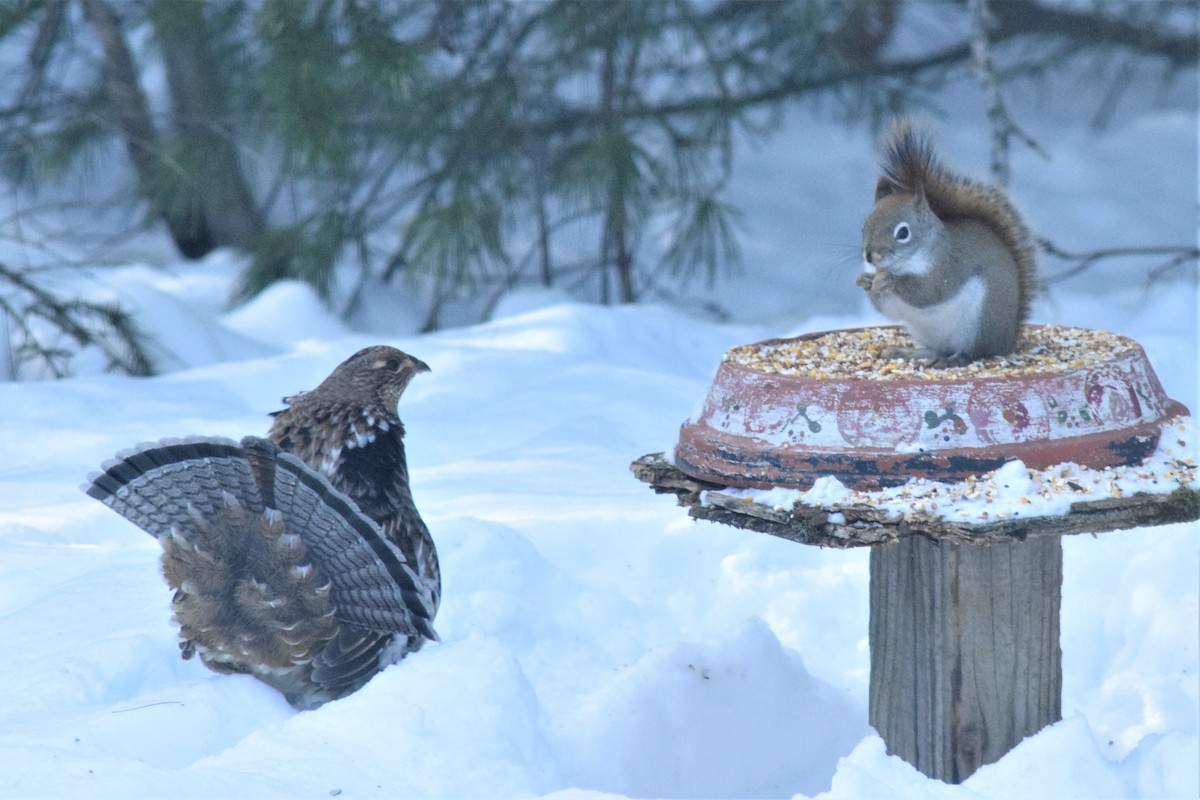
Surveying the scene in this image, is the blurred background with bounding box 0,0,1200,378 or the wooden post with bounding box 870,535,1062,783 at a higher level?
the blurred background with bounding box 0,0,1200,378

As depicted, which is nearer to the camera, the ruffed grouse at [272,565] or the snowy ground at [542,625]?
the snowy ground at [542,625]

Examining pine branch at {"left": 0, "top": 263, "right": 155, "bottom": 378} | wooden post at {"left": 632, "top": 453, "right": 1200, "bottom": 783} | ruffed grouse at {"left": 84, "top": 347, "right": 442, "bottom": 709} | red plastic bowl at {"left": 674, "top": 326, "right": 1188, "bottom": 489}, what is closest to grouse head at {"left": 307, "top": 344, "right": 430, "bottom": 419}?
ruffed grouse at {"left": 84, "top": 347, "right": 442, "bottom": 709}

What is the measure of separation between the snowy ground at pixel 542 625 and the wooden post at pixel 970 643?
0.38 feet

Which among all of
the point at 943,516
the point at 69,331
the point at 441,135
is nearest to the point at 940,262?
the point at 943,516

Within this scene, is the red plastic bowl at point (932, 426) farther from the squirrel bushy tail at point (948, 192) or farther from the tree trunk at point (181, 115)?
the tree trunk at point (181, 115)

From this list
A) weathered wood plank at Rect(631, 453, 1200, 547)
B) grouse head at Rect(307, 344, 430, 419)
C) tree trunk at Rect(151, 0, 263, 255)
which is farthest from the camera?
tree trunk at Rect(151, 0, 263, 255)

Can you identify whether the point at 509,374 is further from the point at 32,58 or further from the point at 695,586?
the point at 32,58

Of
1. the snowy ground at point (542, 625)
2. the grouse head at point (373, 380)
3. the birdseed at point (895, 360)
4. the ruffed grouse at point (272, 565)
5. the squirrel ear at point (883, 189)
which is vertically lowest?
the snowy ground at point (542, 625)

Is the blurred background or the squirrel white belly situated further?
the blurred background

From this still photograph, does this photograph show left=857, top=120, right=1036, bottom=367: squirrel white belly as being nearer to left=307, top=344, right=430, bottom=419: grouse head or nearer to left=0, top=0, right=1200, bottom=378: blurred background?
left=307, top=344, right=430, bottom=419: grouse head

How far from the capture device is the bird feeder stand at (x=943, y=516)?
2.11m

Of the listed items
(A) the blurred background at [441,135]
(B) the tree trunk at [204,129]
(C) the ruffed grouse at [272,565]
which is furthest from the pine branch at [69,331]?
(C) the ruffed grouse at [272,565]

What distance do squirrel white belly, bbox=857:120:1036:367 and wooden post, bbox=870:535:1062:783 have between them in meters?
0.34

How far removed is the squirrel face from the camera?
90.0 inches
